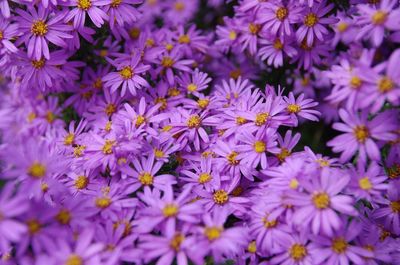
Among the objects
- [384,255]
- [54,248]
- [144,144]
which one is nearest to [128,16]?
[144,144]

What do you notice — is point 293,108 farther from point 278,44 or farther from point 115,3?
point 115,3

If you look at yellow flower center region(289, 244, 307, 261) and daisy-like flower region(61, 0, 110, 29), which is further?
daisy-like flower region(61, 0, 110, 29)

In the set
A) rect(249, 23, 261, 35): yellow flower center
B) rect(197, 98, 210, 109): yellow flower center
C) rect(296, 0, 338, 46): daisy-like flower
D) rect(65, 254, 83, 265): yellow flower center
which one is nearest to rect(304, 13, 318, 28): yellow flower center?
rect(296, 0, 338, 46): daisy-like flower

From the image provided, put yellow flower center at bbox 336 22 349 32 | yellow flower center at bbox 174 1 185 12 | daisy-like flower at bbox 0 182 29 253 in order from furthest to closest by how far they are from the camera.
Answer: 1. yellow flower center at bbox 174 1 185 12
2. yellow flower center at bbox 336 22 349 32
3. daisy-like flower at bbox 0 182 29 253

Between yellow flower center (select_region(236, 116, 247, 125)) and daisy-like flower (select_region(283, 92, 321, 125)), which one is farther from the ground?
daisy-like flower (select_region(283, 92, 321, 125))

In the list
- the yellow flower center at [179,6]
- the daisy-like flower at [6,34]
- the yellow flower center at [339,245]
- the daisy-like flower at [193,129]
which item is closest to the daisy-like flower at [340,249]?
the yellow flower center at [339,245]

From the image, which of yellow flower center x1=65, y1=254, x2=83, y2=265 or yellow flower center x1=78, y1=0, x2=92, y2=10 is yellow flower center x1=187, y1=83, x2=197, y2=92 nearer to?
yellow flower center x1=78, y1=0, x2=92, y2=10
